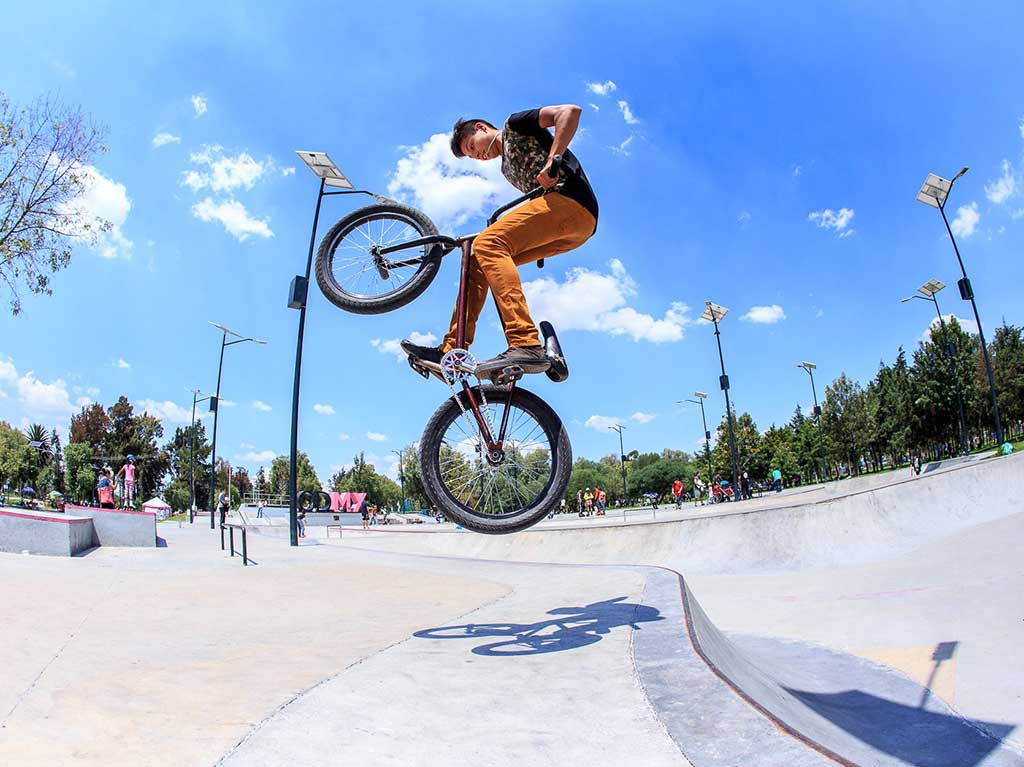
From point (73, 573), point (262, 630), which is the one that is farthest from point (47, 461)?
point (262, 630)

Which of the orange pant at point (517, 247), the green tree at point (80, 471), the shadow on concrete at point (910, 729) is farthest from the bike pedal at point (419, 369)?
the green tree at point (80, 471)

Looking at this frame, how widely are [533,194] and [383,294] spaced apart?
1608mm

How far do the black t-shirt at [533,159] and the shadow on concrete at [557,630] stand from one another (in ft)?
11.2

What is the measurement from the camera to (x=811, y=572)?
12492 mm

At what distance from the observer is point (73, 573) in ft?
32.7

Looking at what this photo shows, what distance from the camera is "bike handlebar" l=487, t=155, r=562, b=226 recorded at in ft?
15.6

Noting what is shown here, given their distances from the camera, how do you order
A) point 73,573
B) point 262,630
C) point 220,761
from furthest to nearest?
point 73,573 < point 262,630 < point 220,761

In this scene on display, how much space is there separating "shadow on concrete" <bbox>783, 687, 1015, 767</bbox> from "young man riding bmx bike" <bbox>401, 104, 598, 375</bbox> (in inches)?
151

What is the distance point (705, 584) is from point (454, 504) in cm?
919

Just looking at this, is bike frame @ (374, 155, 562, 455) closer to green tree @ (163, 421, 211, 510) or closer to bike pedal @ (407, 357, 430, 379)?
bike pedal @ (407, 357, 430, 379)

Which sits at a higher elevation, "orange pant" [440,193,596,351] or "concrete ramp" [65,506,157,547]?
"orange pant" [440,193,596,351]

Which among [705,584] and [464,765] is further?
[705,584]

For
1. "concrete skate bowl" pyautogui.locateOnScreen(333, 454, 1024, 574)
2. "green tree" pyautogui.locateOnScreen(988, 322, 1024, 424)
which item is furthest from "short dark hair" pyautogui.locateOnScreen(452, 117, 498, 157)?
"green tree" pyautogui.locateOnScreen(988, 322, 1024, 424)

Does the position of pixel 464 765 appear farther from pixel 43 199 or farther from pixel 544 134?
pixel 43 199
